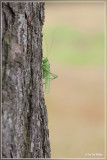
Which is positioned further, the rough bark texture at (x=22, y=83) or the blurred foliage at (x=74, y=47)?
the blurred foliage at (x=74, y=47)

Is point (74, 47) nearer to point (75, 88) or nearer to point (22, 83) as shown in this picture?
point (75, 88)

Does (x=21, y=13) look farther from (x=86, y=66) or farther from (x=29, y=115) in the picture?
(x=86, y=66)

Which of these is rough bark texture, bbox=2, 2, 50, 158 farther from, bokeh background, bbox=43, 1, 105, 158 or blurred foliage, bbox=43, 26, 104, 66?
blurred foliage, bbox=43, 26, 104, 66

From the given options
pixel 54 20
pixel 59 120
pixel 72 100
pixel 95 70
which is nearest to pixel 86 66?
pixel 95 70

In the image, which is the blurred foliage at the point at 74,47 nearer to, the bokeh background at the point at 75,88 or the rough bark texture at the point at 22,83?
the bokeh background at the point at 75,88

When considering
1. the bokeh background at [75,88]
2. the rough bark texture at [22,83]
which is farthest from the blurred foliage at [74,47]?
the rough bark texture at [22,83]

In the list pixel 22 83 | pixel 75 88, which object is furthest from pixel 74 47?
pixel 22 83
